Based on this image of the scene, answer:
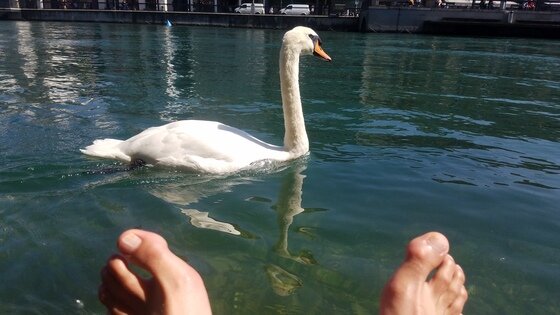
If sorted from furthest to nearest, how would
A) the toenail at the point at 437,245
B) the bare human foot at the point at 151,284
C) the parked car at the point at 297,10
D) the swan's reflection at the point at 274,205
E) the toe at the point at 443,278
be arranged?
1. the parked car at the point at 297,10
2. the swan's reflection at the point at 274,205
3. the toe at the point at 443,278
4. the toenail at the point at 437,245
5. the bare human foot at the point at 151,284

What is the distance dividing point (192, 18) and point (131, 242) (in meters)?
55.5

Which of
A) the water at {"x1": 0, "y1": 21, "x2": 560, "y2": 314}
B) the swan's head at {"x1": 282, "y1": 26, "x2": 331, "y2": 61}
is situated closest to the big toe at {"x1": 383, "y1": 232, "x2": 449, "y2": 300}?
the water at {"x1": 0, "y1": 21, "x2": 560, "y2": 314}

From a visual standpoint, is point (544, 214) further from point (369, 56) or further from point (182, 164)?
point (369, 56)

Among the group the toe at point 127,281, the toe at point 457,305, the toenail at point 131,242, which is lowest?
the toe at point 457,305

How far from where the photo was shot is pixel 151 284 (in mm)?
2744

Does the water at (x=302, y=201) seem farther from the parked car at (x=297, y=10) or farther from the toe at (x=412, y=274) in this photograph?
the parked car at (x=297, y=10)

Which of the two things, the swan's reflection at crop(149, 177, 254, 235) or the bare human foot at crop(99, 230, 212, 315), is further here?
the swan's reflection at crop(149, 177, 254, 235)

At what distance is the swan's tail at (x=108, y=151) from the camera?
6.33 m

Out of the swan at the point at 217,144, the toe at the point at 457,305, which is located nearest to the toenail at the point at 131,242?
the toe at the point at 457,305

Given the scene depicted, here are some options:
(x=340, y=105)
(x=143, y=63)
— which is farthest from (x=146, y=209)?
(x=143, y=63)

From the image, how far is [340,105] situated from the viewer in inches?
439

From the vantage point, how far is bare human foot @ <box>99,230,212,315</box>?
2.64m

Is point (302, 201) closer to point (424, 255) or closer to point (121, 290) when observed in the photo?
point (424, 255)

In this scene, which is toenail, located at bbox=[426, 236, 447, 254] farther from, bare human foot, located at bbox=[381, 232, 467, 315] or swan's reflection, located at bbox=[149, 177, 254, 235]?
swan's reflection, located at bbox=[149, 177, 254, 235]
